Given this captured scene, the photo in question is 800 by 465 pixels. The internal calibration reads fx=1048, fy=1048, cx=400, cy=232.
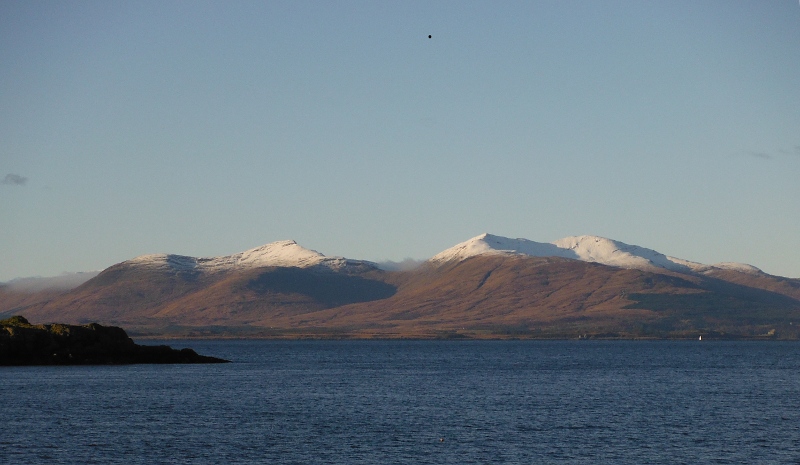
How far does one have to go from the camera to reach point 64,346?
16575 cm

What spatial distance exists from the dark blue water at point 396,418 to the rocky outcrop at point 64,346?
1568 cm

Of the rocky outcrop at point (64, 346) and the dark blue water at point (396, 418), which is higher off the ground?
the rocky outcrop at point (64, 346)

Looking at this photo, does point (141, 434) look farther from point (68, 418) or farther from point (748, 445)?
point (748, 445)

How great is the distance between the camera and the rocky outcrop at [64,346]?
525 ft

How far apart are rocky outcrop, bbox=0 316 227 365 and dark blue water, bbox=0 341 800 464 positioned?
15.7 metres

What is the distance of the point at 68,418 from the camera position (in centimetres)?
8650

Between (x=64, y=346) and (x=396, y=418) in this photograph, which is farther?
(x=64, y=346)

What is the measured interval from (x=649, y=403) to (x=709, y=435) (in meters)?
23.7

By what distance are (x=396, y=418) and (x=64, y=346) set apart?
310 feet

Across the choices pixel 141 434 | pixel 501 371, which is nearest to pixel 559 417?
pixel 141 434

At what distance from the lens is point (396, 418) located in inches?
3438

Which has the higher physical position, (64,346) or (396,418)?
(64,346)

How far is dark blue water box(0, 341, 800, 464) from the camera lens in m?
68.0

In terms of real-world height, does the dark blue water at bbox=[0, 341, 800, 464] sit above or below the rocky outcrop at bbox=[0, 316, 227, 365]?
below
